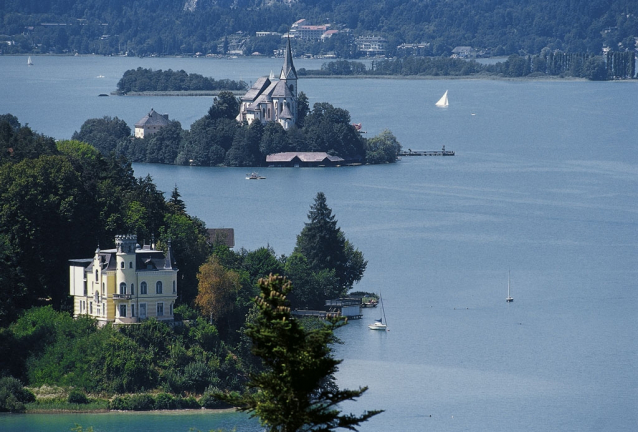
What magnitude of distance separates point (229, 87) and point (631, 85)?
4777cm

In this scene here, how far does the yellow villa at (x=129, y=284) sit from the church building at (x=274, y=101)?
39291mm

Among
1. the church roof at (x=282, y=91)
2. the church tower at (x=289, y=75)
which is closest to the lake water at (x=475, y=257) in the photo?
the church roof at (x=282, y=91)

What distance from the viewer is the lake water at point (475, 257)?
29.3m

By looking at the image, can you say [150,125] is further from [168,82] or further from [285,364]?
[285,364]

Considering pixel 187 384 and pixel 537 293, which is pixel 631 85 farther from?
pixel 187 384

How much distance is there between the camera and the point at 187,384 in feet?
95.3

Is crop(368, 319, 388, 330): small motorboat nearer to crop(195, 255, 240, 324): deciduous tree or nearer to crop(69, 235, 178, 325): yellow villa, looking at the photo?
crop(195, 255, 240, 324): deciduous tree

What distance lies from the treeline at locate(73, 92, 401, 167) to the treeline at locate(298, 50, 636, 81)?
2686 inches

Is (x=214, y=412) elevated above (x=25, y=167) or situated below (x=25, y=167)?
below

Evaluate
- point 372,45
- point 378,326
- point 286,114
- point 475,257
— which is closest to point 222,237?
point 378,326

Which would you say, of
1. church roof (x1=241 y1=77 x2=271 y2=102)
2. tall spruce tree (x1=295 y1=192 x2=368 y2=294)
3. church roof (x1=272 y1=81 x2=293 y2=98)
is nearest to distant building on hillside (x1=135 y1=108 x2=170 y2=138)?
church roof (x1=241 y1=77 x2=271 y2=102)

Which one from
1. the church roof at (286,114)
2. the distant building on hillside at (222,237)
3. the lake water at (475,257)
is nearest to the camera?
the lake water at (475,257)

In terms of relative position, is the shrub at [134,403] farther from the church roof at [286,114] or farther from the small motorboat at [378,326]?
the church roof at [286,114]

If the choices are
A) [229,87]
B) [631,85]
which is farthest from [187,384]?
[631,85]
